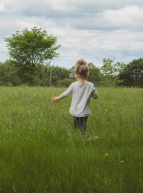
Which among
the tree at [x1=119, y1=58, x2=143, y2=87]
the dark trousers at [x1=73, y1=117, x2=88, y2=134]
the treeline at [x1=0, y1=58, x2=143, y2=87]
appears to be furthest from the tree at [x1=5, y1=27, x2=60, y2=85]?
the dark trousers at [x1=73, y1=117, x2=88, y2=134]

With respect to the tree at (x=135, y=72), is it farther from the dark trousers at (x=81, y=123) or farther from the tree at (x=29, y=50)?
the dark trousers at (x=81, y=123)

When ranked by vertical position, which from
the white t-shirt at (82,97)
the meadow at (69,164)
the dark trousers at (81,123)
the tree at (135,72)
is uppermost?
the tree at (135,72)

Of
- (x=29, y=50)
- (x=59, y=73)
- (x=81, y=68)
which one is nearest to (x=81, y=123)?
A: (x=81, y=68)

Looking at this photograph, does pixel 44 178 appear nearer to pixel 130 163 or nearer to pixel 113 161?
pixel 113 161

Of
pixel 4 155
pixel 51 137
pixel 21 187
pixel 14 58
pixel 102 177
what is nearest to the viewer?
pixel 21 187

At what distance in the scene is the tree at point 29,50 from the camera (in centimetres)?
3825

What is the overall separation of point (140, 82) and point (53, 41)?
20952 millimetres

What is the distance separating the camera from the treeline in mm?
40156

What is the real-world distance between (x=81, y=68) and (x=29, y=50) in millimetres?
35770

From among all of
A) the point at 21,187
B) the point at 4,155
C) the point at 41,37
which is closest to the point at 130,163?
the point at 21,187

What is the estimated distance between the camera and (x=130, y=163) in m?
2.61

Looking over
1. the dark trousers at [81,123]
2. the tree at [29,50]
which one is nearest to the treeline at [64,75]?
the tree at [29,50]

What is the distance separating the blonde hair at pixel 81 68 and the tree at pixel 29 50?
114ft

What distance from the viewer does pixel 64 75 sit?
84312 millimetres
